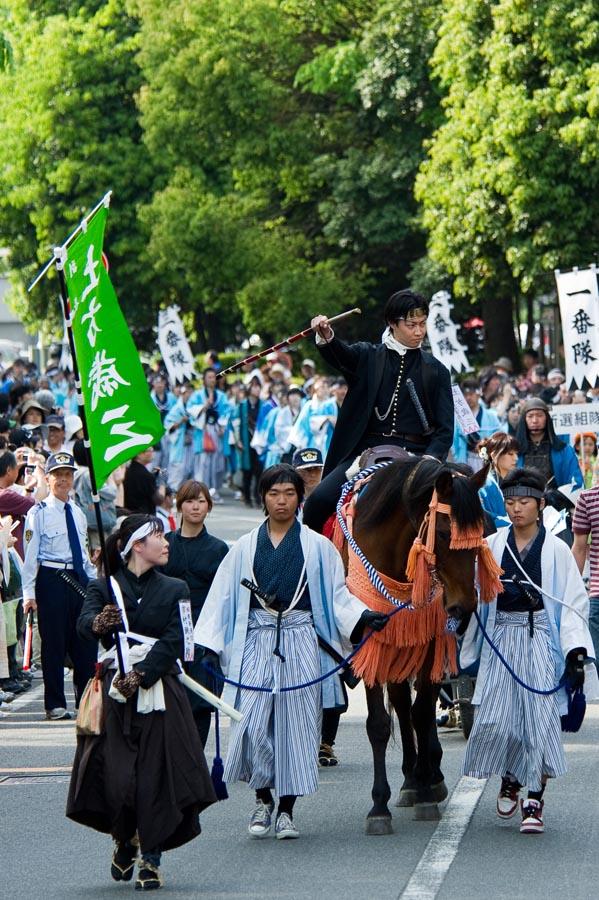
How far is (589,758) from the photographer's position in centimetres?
989

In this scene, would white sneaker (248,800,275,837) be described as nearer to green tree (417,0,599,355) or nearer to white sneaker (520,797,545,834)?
white sneaker (520,797,545,834)

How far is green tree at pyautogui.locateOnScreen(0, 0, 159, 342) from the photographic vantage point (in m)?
43.0

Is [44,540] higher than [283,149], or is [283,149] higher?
[283,149]

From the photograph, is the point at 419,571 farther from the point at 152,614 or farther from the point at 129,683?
the point at 129,683

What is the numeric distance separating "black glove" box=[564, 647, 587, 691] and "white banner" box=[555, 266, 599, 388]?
10.0 m

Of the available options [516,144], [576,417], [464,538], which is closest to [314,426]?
[576,417]

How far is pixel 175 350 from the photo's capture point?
90.9 ft

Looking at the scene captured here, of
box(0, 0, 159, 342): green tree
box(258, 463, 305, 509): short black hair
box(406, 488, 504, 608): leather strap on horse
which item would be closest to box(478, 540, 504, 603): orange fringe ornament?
box(406, 488, 504, 608): leather strap on horse

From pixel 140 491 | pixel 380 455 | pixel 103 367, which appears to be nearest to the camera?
pixel 103 367

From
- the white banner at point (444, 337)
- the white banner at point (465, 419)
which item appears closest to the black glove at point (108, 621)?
the white banner at point (465, 419)

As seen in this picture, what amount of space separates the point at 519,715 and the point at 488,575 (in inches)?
30.6

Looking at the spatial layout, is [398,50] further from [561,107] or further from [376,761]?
[376,761]

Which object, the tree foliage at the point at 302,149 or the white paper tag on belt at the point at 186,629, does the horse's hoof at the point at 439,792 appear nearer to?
the white paper tag on belt at the point at 186,629

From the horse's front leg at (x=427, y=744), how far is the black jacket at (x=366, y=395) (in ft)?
4.56
